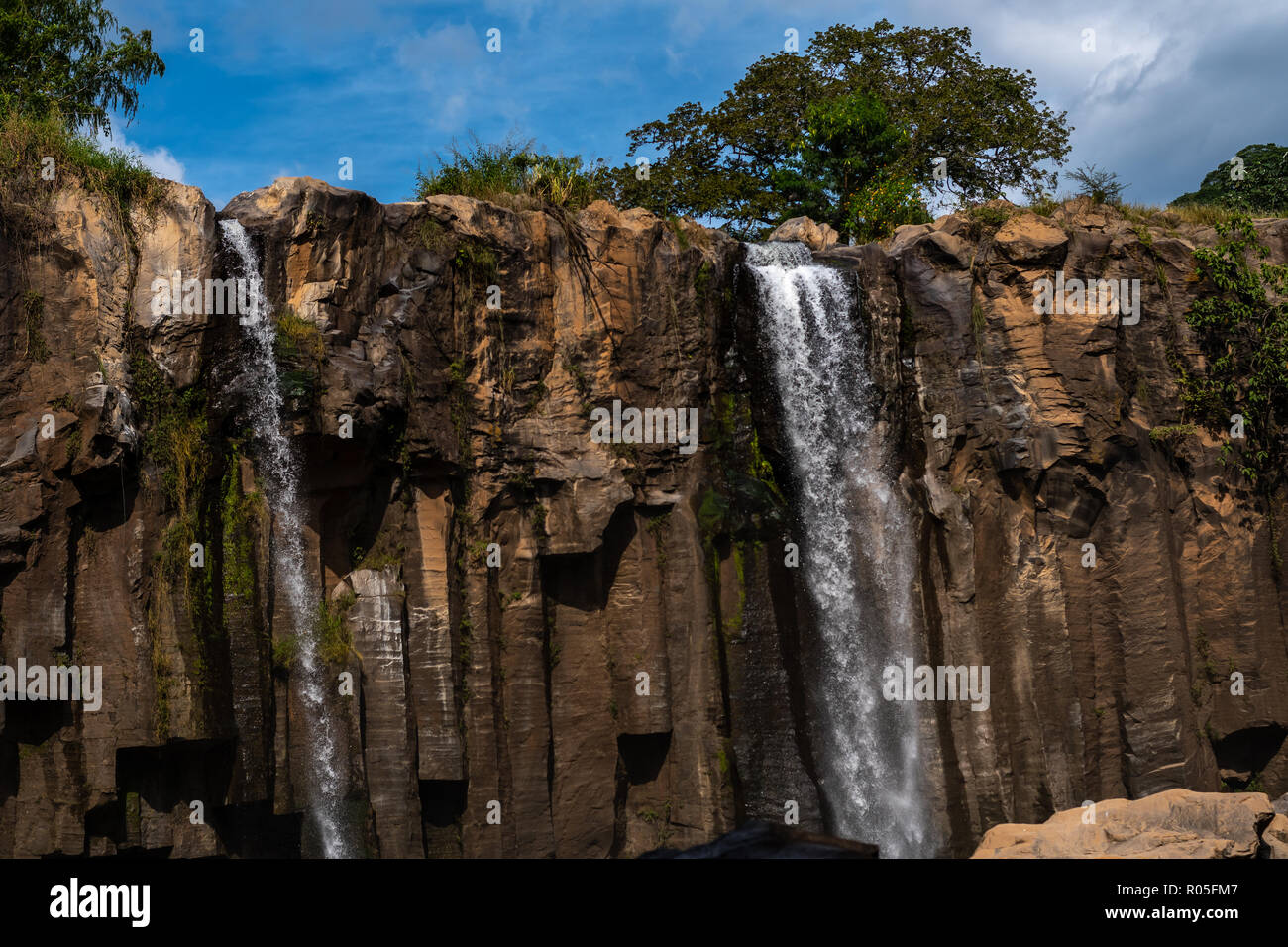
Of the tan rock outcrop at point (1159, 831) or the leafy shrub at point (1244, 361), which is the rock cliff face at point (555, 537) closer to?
the leafy shrub at point (1244, 361)

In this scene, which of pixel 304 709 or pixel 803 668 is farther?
pixel 803 668

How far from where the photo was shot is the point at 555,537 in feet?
66.7

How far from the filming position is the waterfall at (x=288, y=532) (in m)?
18.3

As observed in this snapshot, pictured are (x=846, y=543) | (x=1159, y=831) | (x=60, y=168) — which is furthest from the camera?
(x=846, y=543)

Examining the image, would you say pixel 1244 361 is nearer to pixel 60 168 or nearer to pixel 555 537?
pixel 555 537

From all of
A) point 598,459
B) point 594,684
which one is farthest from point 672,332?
point 594,684

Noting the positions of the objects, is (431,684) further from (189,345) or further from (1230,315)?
(1230,315)

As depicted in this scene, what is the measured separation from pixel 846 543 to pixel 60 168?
14.3m

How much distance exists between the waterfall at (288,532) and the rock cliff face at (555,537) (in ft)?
0.70

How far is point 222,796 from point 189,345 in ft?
21.8

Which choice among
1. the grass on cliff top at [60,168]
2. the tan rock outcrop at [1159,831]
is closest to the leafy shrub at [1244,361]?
the tan rock outcrop at [1159,831]

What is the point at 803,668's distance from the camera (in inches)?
846

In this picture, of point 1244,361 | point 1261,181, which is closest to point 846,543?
point 1244,361

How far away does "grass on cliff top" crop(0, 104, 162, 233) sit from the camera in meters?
18.2
